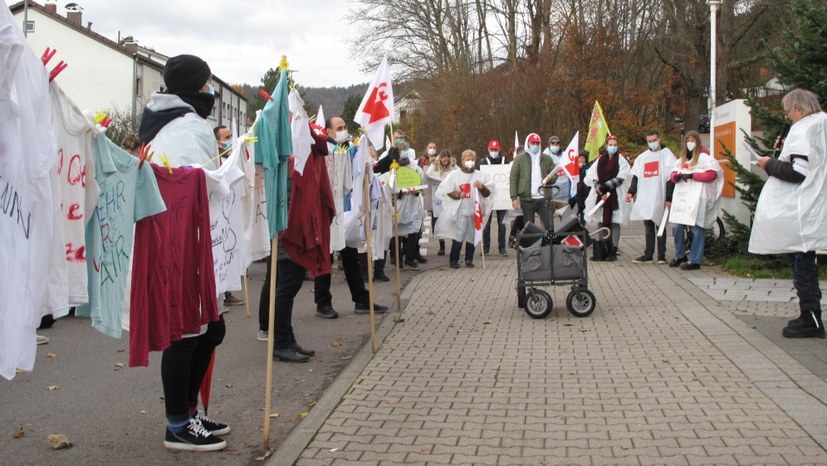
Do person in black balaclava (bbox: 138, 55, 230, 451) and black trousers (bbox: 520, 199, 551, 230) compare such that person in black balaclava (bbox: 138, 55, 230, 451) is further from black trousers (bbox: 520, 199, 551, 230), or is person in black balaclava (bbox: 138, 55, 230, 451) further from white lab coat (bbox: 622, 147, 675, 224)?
black trousers (bbox: 520, 199, 551, 230)

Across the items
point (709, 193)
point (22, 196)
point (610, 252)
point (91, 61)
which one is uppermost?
point (91, 61)

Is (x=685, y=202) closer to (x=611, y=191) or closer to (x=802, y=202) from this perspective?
(x=611, y=191)

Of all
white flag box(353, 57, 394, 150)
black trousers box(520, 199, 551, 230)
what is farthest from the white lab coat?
white flag box(353, 57, 394, 150)

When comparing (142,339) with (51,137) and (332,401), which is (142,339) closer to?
(51,137)

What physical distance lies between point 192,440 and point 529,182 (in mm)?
11202

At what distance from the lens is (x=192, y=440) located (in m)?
4.93

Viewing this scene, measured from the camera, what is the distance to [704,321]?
8.65 metres

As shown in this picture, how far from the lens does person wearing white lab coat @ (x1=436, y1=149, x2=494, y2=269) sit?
1420 cm

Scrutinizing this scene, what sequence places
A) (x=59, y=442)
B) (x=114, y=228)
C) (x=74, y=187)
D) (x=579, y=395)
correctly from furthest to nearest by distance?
(x=579, y=395)
(x=59, y=442)
(x=114, y=228)
(x=74, y=187)

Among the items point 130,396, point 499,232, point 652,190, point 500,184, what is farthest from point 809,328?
point 500,184

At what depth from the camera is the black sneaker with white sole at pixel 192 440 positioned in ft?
16.1

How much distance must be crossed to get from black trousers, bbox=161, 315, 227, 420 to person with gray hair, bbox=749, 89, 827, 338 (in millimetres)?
5122

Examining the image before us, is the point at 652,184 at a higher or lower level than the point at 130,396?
higher

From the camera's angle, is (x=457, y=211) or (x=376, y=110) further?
(x=457, y=211)
